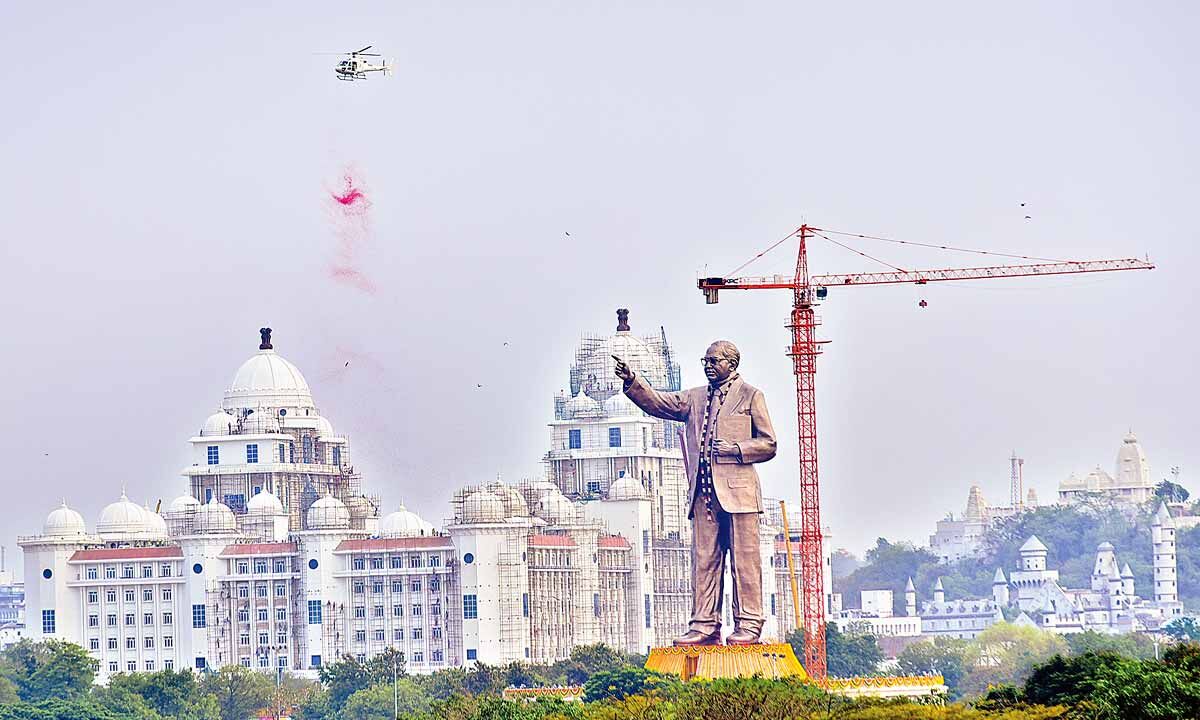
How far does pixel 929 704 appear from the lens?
387 feet

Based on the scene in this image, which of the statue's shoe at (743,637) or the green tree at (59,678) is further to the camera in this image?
the green tree at (59,678)

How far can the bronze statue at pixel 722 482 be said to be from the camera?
149 meters

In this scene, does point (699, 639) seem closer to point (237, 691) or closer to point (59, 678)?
point (237, 691)

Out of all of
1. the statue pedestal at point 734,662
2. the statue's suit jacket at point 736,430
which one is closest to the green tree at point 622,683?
A: the statue pedestal at point 734,662

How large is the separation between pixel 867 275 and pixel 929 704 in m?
67.9

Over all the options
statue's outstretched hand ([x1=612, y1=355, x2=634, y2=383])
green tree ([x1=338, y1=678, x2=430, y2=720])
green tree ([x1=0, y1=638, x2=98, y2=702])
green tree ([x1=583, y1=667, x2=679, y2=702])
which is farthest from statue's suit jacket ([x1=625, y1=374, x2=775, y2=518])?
green tree ([x1=0, y1=638, x2=98, y2=702])

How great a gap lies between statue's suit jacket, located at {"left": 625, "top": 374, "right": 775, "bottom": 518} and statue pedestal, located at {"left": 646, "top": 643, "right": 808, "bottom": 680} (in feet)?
21.6

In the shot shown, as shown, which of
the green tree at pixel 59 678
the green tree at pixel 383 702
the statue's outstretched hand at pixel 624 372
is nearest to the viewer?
the statue's outstretched hand at pixel 624 372

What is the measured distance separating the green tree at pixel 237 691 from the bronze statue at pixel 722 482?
134 feet

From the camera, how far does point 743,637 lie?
15000cm

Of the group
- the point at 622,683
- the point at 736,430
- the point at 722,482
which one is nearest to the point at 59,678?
the point at 622,683

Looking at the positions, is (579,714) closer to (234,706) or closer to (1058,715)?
(1058,715)

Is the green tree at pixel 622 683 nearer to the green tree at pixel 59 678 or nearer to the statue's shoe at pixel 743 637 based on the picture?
the statue's shoe at pixel 743 637

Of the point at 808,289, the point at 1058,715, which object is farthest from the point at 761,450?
the point at 1058,715
